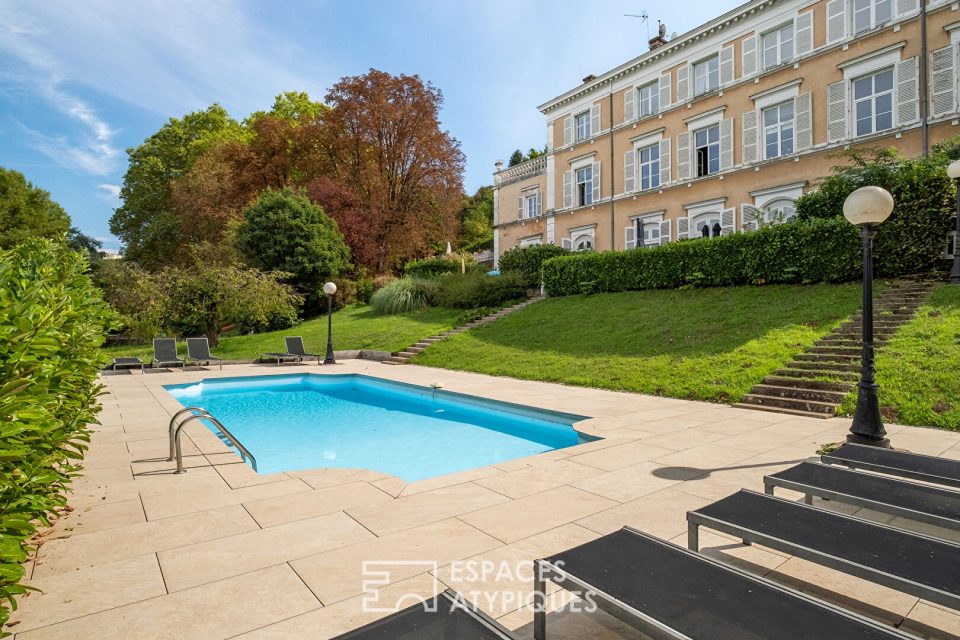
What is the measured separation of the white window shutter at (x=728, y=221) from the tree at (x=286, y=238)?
61.7 feet

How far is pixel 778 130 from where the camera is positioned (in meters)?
18.6

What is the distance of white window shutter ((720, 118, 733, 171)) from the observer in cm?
1981

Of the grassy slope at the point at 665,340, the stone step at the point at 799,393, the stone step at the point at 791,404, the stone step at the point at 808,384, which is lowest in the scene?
the stone step at the point at 791,404

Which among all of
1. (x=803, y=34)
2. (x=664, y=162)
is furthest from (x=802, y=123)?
(x=664, y=162)

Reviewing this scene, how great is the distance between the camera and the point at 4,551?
163 cm

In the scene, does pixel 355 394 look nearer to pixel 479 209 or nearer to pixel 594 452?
pixel 594 452

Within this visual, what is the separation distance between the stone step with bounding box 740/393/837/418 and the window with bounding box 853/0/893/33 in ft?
51.1

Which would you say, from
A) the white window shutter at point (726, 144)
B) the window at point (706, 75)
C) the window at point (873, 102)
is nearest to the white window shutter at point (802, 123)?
the window at point (873, 102)

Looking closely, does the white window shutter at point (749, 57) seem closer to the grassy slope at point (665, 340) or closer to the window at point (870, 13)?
the window at point (870, 13)

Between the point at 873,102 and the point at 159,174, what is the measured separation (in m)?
40.7

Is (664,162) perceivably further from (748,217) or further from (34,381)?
(34,381)

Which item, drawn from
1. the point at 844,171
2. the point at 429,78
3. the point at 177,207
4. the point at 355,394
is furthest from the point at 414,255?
the point at 844,171

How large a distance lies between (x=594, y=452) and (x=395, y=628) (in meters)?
4.16

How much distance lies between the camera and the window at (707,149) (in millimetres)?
20547
